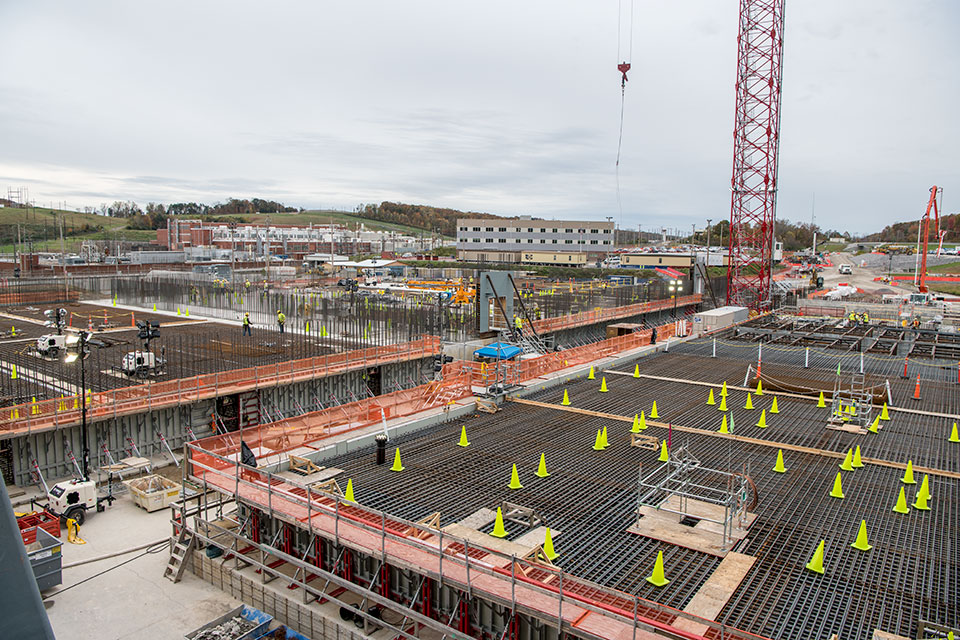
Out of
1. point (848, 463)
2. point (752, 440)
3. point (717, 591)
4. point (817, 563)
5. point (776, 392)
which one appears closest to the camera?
point (717, 591)

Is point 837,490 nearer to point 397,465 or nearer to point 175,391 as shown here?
point 397,465

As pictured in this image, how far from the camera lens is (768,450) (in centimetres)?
1622

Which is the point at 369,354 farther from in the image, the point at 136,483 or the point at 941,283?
the point at 941,283

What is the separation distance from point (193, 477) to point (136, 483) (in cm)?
605

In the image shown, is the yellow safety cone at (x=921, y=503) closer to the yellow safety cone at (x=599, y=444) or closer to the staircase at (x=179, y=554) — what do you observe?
the yellow safety cone at (x=599, y=444)

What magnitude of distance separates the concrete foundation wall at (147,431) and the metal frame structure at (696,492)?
15.6m

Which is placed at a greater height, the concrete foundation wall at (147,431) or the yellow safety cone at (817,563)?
the yellow safety cone at (817,563)

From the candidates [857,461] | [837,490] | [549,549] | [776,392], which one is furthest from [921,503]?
[776,392]

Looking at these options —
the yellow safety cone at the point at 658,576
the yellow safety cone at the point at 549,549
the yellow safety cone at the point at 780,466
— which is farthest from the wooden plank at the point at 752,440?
the yellow safety cone at the point at 549,549

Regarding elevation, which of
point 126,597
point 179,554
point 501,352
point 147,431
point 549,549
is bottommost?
point 126,597

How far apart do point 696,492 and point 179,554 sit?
35.3 feet

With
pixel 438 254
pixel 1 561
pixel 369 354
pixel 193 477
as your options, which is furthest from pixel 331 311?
pixel 438 254

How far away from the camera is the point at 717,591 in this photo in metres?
9.30

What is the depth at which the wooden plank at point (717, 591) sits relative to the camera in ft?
26.4
